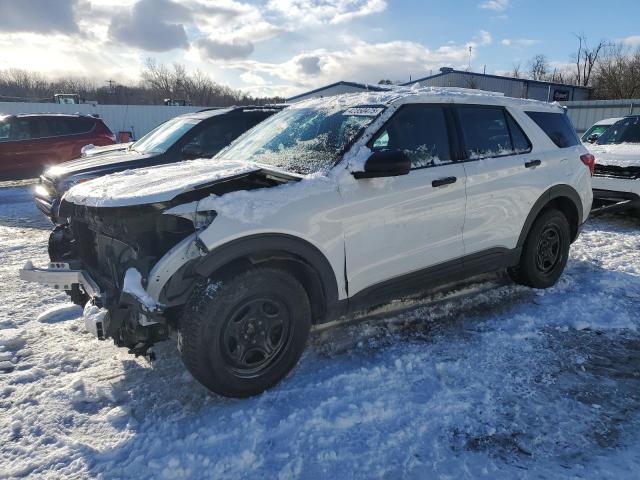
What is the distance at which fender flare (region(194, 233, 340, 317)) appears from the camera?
8.91 feet

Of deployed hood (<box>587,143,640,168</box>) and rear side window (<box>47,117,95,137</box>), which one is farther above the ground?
rear side window (<box>47,117,95,137</box>)

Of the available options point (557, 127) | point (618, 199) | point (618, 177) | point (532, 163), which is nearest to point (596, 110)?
point (618, 177)

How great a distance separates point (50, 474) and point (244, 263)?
145 cm

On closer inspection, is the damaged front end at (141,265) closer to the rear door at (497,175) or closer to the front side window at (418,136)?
the front side window at (418,136)

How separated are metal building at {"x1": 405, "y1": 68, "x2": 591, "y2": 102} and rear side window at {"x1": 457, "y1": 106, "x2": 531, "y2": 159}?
3306 centimetres

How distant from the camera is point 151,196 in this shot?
9.06 ft

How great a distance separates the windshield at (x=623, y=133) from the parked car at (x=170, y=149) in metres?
6.38

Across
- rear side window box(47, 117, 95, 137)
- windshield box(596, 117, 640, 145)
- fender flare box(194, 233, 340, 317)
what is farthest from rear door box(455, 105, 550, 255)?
rear side window box(47, 117, 95, 137)

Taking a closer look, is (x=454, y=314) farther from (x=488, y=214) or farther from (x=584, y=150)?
(x=584, y=150)

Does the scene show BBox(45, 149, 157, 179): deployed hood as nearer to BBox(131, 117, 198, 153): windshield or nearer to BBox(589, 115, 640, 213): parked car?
BBox(131, 117, 198, 153): windshield

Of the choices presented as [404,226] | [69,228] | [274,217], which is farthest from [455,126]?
[69,228]

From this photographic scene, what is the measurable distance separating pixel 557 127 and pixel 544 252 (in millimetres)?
1253

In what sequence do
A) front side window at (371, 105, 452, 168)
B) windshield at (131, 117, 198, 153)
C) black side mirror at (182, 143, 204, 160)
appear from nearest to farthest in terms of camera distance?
1. front side window at (371, 105, 452, 168)
2. black side mirror at (182, 143, 204, 160)
3. windshield at (131, 117, 198, 153)

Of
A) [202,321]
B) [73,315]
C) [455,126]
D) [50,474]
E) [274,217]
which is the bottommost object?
[50,474]
